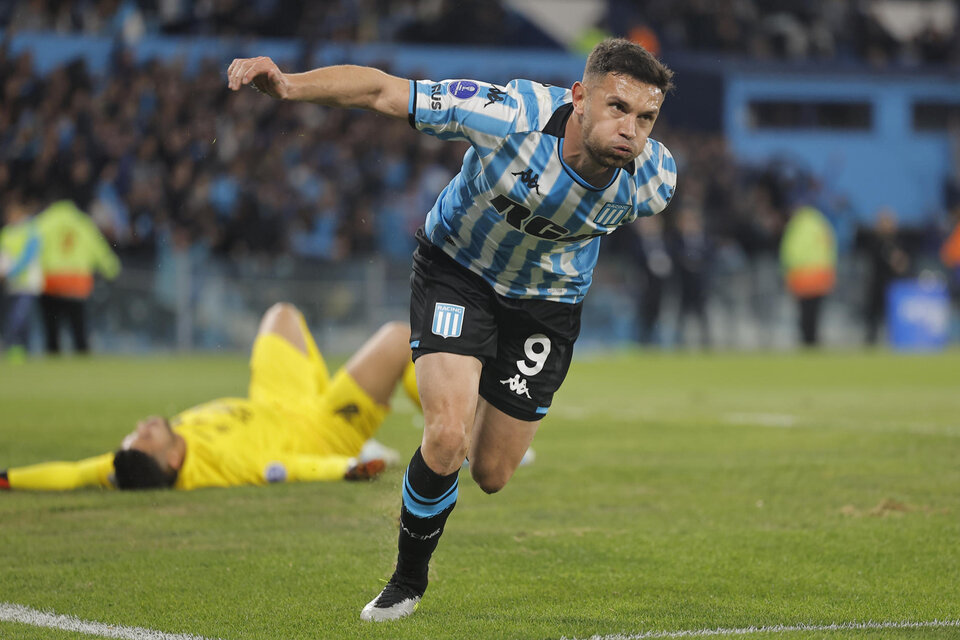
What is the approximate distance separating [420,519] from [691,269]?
59.4ft

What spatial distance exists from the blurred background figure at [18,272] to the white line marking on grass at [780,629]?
15266 millimetres

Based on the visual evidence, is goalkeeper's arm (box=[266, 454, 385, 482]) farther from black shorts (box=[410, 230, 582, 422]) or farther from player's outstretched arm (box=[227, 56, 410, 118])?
player's outstretched arm (box=[227, 56, 410, 118])

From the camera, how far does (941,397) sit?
40.2 feet

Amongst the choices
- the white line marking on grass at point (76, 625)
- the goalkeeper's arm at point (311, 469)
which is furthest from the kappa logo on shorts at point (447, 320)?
the goalkeeper's arm at point (311, 469)

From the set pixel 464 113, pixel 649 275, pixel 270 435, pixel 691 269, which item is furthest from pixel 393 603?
pixel 691 269

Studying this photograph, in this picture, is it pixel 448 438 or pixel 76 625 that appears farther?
pixel 448 438

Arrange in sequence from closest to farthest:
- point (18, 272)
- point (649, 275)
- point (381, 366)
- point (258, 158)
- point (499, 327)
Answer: point (499, 327) → point (381, 366) → point (18, 272) → point (258, 158) → point (649, 275)

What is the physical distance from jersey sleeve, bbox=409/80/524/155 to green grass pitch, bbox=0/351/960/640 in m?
1.63

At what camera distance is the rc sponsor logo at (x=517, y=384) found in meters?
4.92

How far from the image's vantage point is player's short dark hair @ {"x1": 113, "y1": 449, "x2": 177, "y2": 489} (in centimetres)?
666

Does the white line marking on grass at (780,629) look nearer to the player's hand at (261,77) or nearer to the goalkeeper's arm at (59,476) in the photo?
the player's hand at (261,77)

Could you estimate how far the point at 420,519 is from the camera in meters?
4.46

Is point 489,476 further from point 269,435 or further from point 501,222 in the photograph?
point 269,435

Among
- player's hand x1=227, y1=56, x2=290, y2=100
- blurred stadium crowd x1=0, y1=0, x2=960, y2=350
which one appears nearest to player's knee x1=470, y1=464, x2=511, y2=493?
player's hand x1=227, y1=56, x2=290, y2=100
